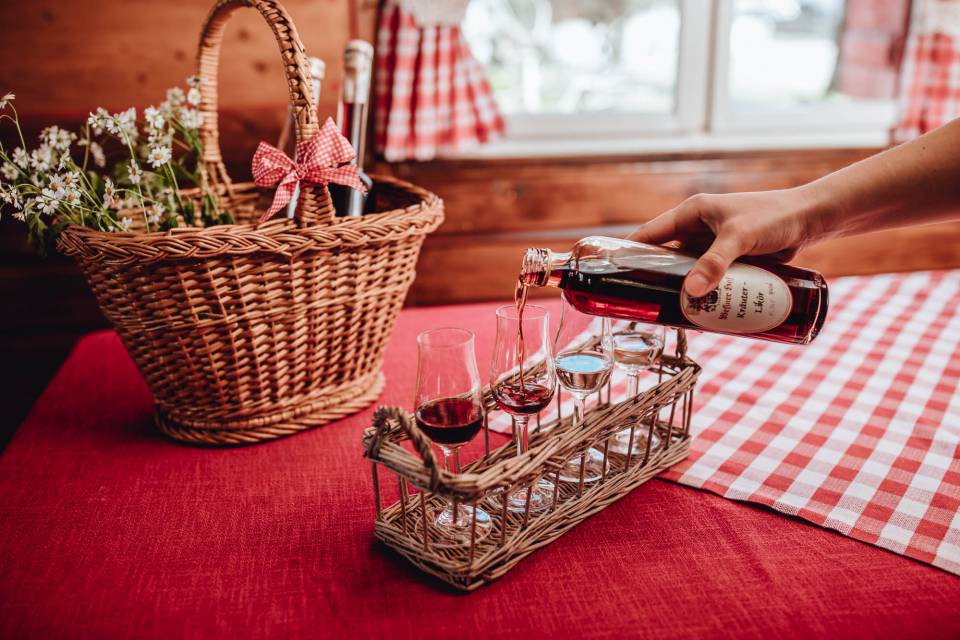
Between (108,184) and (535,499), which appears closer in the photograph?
(535,499)

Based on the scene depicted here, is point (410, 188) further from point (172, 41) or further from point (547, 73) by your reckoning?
point (547, 73)

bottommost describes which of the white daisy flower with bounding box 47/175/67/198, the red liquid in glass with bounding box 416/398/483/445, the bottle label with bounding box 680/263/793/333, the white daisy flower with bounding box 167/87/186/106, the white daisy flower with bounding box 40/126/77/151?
the red liquid in glass with bounding box 416/398/483/445

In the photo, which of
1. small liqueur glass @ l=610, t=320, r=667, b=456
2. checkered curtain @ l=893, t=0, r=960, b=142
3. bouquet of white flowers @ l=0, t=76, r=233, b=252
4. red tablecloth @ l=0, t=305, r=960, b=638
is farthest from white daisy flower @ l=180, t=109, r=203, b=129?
checkered curtain @ l=893, t=0, r=960, b=142

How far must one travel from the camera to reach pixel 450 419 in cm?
75

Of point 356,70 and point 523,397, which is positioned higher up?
point 356,70

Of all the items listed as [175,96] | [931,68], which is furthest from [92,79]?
[931,68]

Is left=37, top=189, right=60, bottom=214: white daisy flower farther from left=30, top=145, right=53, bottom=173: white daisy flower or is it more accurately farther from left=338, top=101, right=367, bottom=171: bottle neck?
left=338, top=101, right=367, bottom=171: bottle neck

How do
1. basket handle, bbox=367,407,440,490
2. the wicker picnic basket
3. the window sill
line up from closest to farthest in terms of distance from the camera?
basket handle, bbox=367,407,440,490 → the wicker picnic basket → the window sill

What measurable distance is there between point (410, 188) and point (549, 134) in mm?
1533

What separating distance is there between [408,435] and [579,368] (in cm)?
25

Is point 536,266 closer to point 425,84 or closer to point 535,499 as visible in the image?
point 535,499

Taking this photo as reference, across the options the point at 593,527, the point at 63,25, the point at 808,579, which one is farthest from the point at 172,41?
the point at 808,579

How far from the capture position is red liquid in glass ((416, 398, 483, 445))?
743mm

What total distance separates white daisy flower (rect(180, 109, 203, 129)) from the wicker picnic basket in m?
0.16
